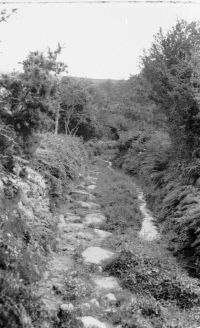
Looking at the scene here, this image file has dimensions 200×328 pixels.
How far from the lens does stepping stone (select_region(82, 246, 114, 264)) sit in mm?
7759

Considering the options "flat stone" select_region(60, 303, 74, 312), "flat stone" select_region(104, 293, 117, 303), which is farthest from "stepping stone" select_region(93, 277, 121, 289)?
"flat stone" select_region(60, 303, 74, 312)

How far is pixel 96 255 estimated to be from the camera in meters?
8.05

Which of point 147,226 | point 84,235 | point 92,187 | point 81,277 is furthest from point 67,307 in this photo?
point 92,187

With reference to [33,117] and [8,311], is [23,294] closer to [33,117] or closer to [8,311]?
[8,311]

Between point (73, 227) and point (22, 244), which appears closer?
point (22, 244)

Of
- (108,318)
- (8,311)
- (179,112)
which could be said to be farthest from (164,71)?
(8,311)

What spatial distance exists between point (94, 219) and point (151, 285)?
458cm

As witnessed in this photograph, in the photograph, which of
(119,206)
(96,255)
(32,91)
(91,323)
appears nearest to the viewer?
(91,323)

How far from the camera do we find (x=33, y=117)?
27.6 feet

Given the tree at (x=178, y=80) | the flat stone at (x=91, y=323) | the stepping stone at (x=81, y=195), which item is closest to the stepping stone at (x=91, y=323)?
the flat stone at (x=91, y=323)

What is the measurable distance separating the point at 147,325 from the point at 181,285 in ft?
4.62

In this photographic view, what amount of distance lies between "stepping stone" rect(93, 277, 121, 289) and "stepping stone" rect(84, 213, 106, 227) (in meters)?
3.40

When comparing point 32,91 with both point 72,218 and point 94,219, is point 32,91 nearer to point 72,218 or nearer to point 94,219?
point 72,218

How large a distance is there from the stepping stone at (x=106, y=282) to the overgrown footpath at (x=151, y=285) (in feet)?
0.42
